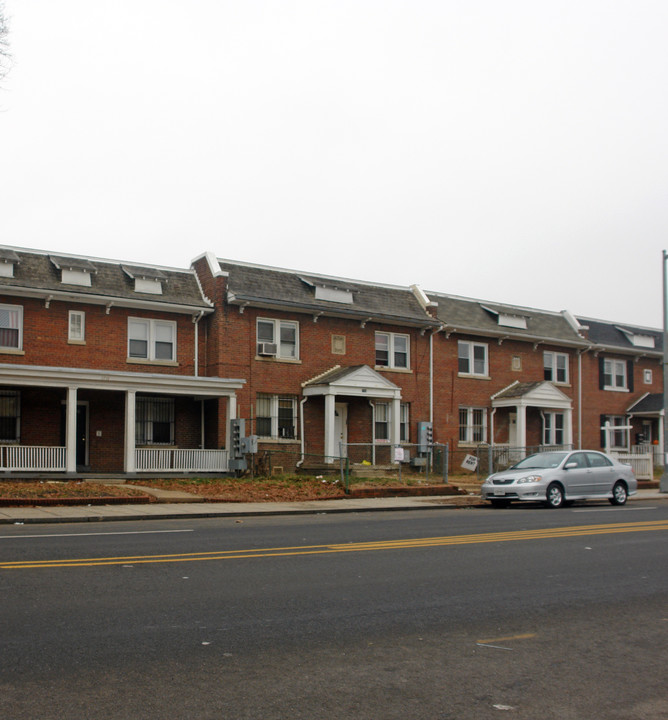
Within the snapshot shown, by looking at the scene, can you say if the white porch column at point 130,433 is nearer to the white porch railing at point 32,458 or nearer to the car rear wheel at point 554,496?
the white porch railing at point 32,458

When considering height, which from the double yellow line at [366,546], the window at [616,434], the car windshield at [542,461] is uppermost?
the window at [616,434]

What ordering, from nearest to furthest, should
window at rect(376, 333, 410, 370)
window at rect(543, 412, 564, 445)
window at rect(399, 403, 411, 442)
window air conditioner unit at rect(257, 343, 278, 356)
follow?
window air conditioner unit at rect(257, 343, 278, 356) < window at rect(376, 333, 410, 370) < window at rect(399, 403, 411, 442) < window at rect(543, 412, 564, 445)

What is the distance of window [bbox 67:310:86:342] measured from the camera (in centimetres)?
2702

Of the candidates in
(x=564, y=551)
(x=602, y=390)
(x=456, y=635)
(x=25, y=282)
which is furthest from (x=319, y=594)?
(x=602, y=390)

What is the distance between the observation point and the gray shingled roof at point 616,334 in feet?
133

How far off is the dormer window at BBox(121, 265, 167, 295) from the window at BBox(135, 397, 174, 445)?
3.69 meters

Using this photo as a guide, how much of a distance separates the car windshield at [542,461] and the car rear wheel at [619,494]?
1.88 meters

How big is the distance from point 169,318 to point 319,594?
21.4 m

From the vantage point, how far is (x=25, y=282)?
25969 mm

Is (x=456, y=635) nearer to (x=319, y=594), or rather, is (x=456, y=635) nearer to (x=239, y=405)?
(x=319, y=594)

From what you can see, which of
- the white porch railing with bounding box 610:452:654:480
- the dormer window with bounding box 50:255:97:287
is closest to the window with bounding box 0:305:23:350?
the dormer window with bounding box 50:255:97:287

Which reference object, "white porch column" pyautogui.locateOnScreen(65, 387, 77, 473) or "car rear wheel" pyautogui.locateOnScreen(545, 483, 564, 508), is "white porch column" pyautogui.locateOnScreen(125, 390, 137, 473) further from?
"car rear wheel" pyautogui.locateOnScreen(545, 483, 564, 508)

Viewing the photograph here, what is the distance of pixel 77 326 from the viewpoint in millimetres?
27156

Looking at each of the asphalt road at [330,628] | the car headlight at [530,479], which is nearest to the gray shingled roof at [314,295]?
the car headlight at [530,479]
